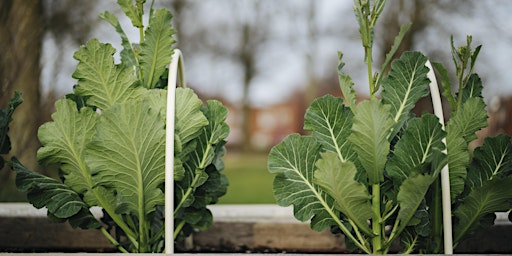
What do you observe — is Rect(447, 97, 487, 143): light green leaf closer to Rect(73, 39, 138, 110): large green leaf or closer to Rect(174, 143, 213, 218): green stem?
Rect(174, 143, 213, 218): green stem

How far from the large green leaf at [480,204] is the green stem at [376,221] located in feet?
0.73

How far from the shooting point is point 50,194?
131 cm

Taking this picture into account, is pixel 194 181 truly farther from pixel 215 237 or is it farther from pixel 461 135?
pixel 461 135

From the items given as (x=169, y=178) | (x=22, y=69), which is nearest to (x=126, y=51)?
(x=169, y=178)

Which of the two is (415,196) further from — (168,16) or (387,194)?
(168,16)

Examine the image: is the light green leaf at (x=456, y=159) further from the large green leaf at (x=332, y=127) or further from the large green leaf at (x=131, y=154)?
the large green leaf at (x=131, y=154)

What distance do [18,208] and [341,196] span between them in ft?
4.44

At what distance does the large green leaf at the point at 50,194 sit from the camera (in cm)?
130

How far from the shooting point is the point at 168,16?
1.35 metres

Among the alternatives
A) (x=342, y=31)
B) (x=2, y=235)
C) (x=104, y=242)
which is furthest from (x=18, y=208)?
(x=342, y=31)

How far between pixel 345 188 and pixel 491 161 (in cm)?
46

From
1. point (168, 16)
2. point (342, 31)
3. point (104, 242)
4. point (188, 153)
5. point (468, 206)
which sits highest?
point (342, 31)

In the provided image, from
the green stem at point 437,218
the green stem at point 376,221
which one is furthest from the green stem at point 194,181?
the green stem at point 437,218

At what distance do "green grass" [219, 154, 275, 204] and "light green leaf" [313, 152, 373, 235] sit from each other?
483 cm
